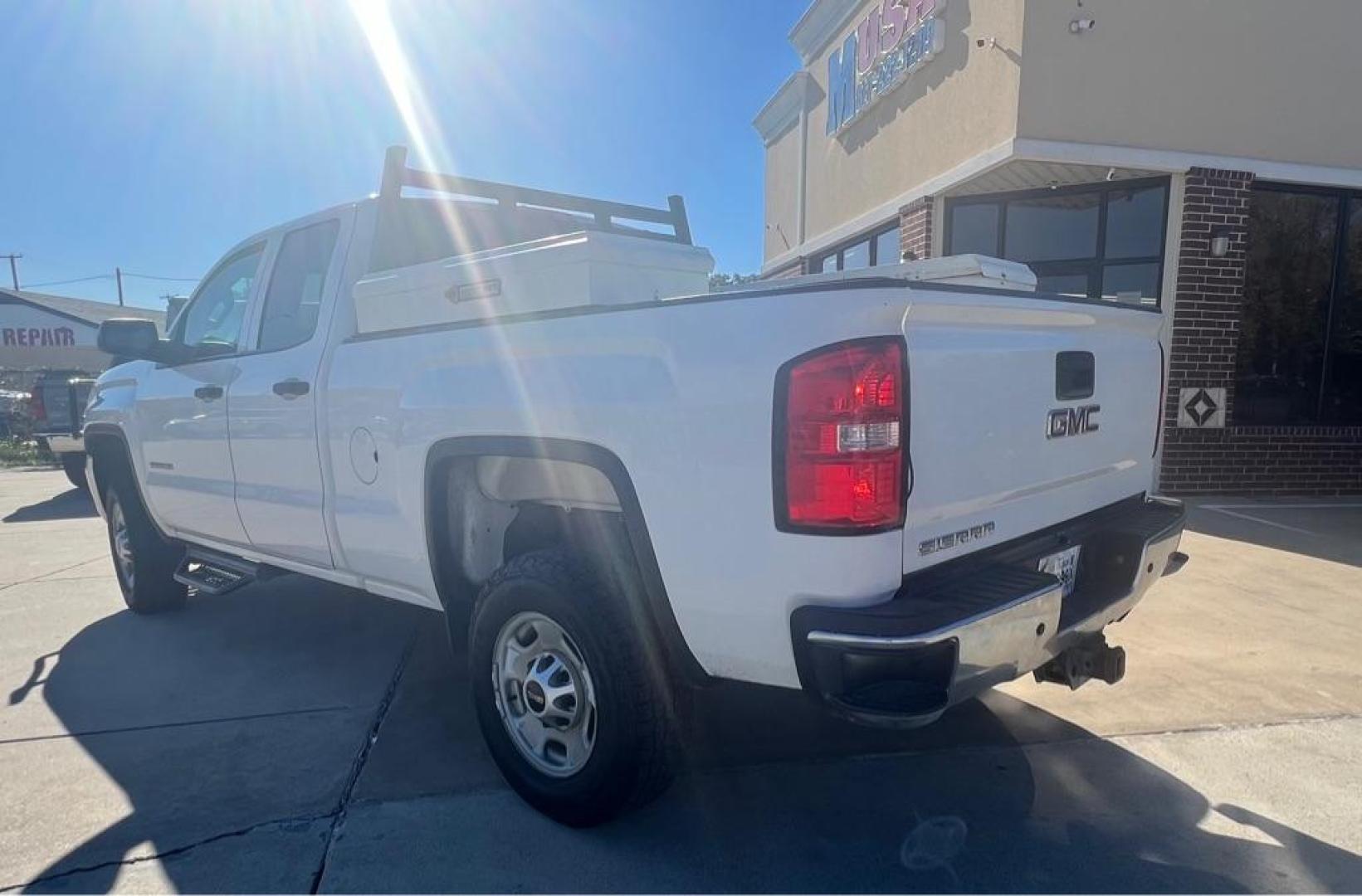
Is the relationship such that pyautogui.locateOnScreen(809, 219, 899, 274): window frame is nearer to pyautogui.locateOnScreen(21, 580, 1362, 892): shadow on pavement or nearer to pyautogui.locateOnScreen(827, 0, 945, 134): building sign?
pyautogui.locateOnScreen(827, 0, 945, 134): building sign

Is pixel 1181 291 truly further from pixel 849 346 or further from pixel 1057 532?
pixel 849 346

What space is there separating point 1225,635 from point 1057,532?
7.83 ft

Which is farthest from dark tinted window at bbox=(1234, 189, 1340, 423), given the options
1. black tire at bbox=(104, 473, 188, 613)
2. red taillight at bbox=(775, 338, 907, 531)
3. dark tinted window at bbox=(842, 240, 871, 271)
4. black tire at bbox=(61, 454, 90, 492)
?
black tire at bbox=(61, 454, 90, 492)

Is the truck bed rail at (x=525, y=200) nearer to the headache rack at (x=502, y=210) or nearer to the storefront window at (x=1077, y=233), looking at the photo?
the headache rack at (x=502, y=210)

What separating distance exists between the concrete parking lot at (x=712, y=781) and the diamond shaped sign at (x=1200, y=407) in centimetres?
402

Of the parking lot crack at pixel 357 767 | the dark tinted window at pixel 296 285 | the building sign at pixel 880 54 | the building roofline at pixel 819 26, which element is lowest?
the parking lot crack at pixel 357 767

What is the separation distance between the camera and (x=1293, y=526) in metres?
7.07

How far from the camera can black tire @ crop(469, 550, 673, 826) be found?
→ 2.39m

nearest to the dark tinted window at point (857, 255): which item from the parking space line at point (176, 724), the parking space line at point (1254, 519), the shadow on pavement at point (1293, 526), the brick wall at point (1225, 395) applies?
the brick wall at point (1225, 395)

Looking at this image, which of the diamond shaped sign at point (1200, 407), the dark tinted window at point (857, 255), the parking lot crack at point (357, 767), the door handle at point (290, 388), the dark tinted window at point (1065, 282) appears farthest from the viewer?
the dark tinted window at point (857, 255)

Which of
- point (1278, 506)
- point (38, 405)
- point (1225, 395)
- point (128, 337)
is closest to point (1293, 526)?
point (1278, 506)

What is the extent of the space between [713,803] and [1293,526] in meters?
6.76

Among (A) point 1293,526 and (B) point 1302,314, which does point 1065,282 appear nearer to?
(B) point 1302,314

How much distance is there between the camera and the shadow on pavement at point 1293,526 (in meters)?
6.23
